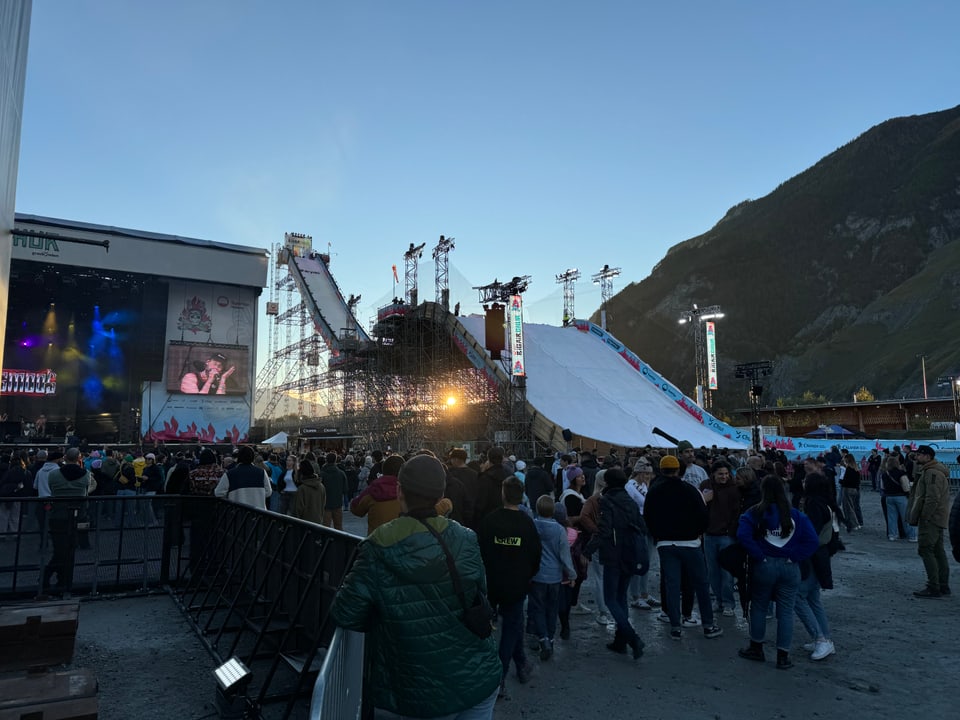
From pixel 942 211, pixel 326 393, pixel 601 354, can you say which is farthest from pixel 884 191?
pixel 326 393

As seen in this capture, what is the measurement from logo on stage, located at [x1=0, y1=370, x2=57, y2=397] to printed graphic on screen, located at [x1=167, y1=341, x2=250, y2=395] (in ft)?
21.8

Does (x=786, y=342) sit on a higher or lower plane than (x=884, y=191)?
lower

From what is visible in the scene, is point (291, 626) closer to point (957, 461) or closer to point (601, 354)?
point (957, 461)

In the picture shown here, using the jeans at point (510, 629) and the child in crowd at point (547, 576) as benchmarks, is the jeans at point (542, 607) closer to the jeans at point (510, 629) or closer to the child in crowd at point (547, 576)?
the child in crowd at point (547, 576)

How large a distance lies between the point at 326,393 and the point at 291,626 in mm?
48575

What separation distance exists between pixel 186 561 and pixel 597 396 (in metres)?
26.7

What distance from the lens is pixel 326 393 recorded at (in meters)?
51.8

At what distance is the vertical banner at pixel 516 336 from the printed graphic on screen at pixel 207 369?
21.5 meters

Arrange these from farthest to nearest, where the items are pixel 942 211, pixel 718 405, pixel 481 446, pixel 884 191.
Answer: pixel 884 191 < pixel 942 211 < pixel 718 405 < pixel 481 446

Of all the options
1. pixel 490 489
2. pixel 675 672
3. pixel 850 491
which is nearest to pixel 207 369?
pixel 850 491

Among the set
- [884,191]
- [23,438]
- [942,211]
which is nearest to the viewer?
[23,438]

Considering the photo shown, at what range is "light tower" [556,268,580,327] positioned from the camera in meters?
45.5

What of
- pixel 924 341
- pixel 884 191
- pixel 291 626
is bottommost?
pixel 291 626

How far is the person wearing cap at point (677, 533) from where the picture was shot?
6105 mm
